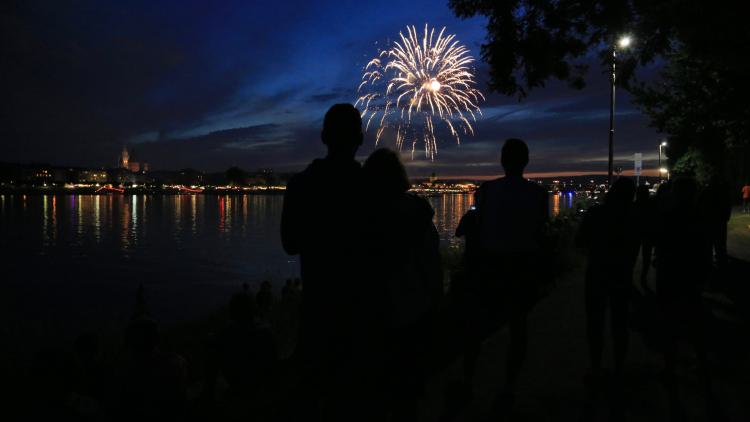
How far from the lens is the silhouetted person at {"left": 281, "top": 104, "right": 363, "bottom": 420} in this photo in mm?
2336

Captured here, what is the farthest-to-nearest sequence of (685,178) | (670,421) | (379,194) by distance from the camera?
(685,178)
(670,421)
(379,194)

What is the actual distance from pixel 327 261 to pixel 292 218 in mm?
248

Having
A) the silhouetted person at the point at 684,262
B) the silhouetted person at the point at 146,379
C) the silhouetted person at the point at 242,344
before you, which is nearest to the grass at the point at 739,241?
the silhouetted person at the point at 684,262

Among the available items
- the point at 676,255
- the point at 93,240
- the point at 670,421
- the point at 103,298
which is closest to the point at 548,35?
the point at 676,255

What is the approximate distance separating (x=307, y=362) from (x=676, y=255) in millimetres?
4474

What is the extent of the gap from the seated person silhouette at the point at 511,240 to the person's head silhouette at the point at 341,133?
2.26 meters

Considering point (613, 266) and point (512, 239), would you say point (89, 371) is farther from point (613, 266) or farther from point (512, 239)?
point (613, 266)

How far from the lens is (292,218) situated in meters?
2.41

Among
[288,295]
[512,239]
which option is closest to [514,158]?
[512,239]

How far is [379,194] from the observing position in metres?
2.36

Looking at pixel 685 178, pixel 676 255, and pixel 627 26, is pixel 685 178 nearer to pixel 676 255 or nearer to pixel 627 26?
pixel 676 255

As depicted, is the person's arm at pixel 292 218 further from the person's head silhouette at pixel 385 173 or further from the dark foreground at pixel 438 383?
the dark foreground at pixel 438 383

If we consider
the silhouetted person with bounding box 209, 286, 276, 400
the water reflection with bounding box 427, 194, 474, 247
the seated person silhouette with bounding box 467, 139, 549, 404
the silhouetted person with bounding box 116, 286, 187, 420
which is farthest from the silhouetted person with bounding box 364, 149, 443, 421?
the silhouetted person with bounding box 209, 286, 276, 400

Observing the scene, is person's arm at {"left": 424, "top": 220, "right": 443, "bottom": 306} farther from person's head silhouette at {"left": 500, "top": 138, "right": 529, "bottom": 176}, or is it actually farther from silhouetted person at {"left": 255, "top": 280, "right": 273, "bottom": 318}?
silhouetted person at {"left": 255, "top": 280, "right": 273, "bottom": 318}
